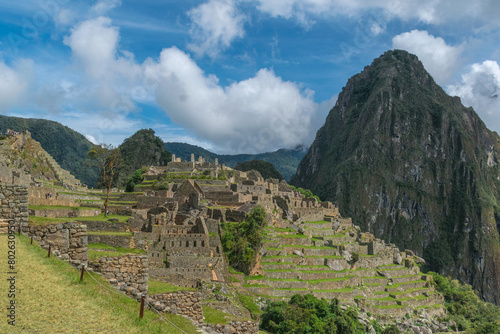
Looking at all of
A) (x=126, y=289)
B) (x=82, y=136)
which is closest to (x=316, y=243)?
(x=126, y=289)

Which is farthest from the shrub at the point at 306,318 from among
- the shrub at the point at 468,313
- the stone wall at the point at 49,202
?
the shrub at the point at 468,313

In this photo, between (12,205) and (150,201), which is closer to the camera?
(12,205)

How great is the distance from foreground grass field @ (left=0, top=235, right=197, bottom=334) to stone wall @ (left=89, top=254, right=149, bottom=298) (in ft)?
2.45

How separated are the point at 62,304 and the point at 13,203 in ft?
13.5

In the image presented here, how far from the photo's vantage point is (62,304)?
836cm

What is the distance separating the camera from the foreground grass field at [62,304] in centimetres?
769

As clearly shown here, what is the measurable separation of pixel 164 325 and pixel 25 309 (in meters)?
2.91

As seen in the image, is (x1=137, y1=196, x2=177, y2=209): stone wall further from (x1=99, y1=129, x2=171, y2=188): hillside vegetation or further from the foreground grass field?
(x1=99, y1=129, x2=171, y2=188): hillside vegetation

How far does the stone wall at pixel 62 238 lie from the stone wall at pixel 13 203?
1.22ft

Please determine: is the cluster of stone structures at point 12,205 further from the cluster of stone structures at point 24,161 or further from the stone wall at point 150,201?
the cluster of stone structures at point 24,161

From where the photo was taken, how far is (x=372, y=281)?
5331 cm

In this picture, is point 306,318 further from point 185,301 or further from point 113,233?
point 185,301

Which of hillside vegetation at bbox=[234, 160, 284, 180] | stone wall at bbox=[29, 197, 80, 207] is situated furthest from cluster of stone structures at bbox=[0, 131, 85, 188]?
hillside vegetation at bbox=[234, 160, 284, 180]

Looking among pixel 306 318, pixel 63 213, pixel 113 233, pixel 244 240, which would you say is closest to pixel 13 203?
pixel 113 233
